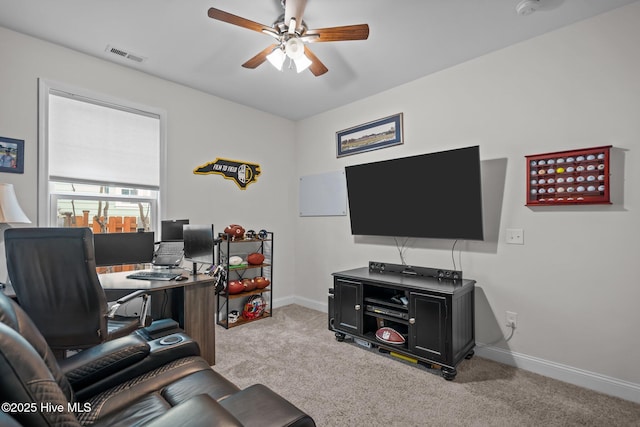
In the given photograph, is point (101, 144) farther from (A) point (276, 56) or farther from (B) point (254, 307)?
(B) point (254, 307)

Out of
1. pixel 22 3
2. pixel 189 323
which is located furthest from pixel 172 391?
pixel 22 3

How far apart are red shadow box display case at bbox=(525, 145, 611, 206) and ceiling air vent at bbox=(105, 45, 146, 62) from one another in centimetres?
366

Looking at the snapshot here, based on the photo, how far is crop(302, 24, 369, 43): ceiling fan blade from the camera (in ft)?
6.76

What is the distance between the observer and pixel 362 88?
3.58 metres

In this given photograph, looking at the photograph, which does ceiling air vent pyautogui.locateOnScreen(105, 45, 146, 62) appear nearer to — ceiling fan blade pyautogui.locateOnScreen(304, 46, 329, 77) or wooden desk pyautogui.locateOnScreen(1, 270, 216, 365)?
ceiling fan blade pyautogui.locateOnScreen(304, 46, 329, 77)

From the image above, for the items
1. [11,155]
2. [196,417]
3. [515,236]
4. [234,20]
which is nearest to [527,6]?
[515,236]

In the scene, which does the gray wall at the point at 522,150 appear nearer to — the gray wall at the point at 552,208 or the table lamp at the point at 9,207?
the gray wall at the point at 552,208

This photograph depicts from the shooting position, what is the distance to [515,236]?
2.70 meters

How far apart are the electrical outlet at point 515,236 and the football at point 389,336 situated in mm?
1300

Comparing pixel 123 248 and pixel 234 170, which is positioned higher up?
pixel 234 170

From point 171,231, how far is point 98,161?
0.94 metres

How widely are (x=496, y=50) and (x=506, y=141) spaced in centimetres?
84

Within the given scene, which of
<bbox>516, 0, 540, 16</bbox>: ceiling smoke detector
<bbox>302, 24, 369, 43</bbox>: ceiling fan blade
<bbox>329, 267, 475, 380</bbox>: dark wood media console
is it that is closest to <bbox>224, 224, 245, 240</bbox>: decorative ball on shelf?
<bbox>329, 267, 475, 380</bbox>: dark wood media console

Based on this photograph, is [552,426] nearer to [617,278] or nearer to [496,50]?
[617,278]
